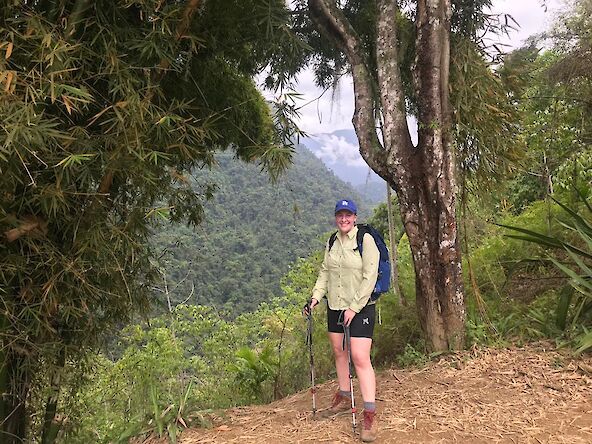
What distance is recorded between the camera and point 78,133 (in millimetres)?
3320

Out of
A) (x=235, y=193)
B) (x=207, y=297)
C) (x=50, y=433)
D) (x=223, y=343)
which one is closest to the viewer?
(x=50, y=433)

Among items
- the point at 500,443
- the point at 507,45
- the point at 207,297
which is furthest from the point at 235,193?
the point at 500,443

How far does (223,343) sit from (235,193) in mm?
22139

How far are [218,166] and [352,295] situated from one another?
2729mm

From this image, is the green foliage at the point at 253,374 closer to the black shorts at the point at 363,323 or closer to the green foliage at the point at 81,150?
the green foliage at the point at 81,150

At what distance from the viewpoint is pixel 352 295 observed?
3.36 m

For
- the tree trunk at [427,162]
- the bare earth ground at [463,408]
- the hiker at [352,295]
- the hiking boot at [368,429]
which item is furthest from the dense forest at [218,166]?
the hiking boot at [368,429]

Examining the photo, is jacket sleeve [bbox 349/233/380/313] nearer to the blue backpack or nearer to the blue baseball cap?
the blue backpack

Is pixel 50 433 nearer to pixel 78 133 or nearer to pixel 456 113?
pixel 78 133

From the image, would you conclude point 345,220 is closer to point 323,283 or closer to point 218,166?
point 323,283

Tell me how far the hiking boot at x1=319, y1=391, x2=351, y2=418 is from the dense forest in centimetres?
88

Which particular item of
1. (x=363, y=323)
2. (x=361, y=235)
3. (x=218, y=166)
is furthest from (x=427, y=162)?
(x=218, y=166)

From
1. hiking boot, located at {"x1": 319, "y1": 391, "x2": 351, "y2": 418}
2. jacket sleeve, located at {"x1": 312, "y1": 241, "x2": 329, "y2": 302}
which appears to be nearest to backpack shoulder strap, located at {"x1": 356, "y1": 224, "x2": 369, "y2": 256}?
jacket sleeve, located at {"x1": 312, "y1": 241, "x2": 329, "y2": 302}

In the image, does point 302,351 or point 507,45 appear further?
point 302,351
